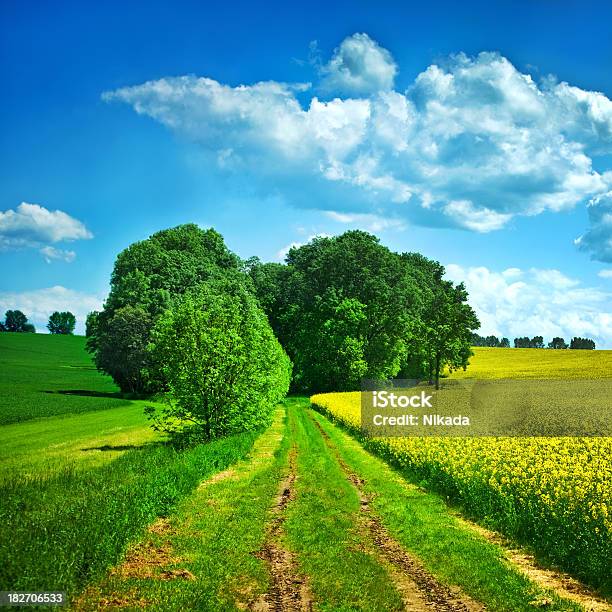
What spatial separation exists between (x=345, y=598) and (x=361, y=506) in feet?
24.5

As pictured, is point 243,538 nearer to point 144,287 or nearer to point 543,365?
point 144,287

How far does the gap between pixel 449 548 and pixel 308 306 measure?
66.2m

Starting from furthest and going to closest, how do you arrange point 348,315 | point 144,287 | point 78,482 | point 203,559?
point 348,315
point 144,287
point 78,482
point 203,559

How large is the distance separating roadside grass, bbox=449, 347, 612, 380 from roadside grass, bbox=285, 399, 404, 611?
53.0 meters

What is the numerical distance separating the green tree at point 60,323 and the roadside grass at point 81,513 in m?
161

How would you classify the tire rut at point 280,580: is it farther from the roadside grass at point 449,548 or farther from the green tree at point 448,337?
the green tree at point 448,337

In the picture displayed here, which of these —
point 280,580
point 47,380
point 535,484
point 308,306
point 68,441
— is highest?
point 308,306

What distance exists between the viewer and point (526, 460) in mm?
17750

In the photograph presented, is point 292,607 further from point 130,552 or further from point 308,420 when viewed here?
point 308,420

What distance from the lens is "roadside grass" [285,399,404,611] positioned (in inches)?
384

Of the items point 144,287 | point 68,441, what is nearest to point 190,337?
point 68,441

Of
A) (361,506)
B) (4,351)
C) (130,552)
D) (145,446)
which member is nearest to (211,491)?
(361,506)

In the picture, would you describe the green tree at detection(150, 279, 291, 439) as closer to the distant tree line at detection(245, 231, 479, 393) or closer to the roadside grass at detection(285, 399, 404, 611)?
the roadside grass at detection(285, 399, 404, 611)

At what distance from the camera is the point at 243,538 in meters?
12.9
